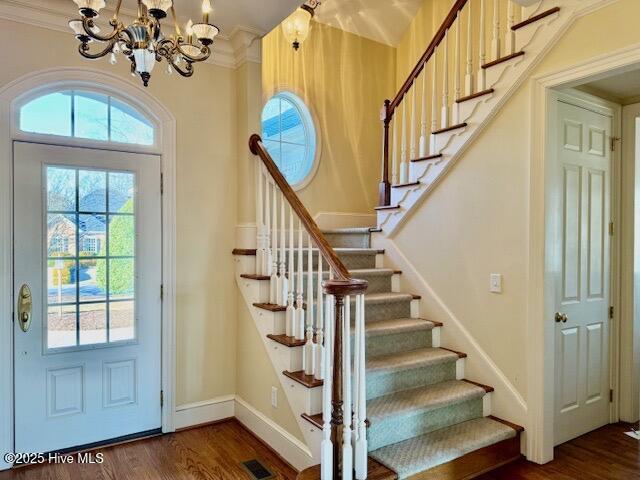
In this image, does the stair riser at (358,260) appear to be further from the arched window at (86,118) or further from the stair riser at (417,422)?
the arched window at (86,118)

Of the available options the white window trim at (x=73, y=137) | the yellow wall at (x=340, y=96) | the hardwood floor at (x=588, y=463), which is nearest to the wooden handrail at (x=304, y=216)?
the white window trim at (x=73, y=137)

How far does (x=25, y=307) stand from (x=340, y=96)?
11.6 feet

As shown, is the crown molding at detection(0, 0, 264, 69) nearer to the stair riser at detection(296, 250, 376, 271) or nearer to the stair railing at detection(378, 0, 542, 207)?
the stair railing at detection(378, 0, 542, 207)

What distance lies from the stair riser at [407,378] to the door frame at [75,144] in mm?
1477

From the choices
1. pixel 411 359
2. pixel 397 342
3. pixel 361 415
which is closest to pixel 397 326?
pixel 397 342

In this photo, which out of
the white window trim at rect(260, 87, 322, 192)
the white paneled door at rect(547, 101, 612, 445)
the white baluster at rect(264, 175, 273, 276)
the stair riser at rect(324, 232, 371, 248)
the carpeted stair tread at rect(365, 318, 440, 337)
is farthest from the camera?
the white window trim at rect(260, 87, 322, 192)

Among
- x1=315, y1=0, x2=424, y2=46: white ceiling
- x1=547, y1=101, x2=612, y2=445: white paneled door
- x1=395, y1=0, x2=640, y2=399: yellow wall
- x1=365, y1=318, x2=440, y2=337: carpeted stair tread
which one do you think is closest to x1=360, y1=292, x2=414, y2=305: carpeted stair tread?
x1=365, y1=318, x2=440, y2=337: carpeted stair tread

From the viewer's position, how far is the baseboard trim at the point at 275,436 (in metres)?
2.61

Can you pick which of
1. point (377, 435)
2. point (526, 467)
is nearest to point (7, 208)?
point (377, 435)

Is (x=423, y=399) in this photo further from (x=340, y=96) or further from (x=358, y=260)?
(x=340, y=96)

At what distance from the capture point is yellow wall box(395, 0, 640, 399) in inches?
101

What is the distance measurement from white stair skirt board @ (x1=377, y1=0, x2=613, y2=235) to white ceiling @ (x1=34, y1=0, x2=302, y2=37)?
1395 mm

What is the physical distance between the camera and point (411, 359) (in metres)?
2.99

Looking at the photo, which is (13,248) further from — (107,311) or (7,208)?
(107,311)
